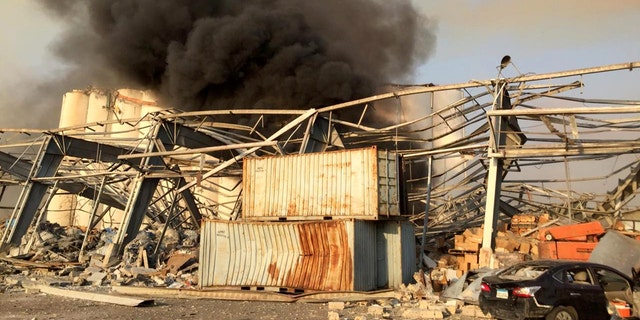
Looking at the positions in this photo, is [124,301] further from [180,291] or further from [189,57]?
[189,57]

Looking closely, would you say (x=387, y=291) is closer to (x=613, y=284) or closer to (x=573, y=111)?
(x=613, y=284)

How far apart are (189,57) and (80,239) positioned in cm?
1195

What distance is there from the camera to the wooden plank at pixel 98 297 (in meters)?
10.9

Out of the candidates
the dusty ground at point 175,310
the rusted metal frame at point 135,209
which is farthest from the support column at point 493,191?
the rusted metal frame at point 135,209

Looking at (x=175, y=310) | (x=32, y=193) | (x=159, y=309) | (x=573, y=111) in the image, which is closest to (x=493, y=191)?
(x=573, y=111)

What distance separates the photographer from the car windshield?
28.0 ft

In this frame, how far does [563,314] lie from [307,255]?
6.96m

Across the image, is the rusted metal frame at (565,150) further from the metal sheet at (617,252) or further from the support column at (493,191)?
the metal sheet at (617,252)

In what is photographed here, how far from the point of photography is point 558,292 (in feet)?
26.9

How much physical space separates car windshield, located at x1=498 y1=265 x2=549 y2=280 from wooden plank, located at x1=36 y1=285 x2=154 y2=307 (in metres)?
7.74

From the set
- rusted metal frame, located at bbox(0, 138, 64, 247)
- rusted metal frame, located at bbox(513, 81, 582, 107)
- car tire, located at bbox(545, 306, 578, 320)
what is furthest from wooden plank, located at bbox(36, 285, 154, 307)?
rusted metal frame, located at bbox(513, 81, 582, 107)

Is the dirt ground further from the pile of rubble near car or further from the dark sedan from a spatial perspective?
the dark sedan

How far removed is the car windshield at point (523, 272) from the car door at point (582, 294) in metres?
0.36

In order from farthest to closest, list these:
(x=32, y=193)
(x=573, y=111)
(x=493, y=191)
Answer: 1. (x=32, y=193)
2. (x=493, y=191)
3. (x=573, y=111)
